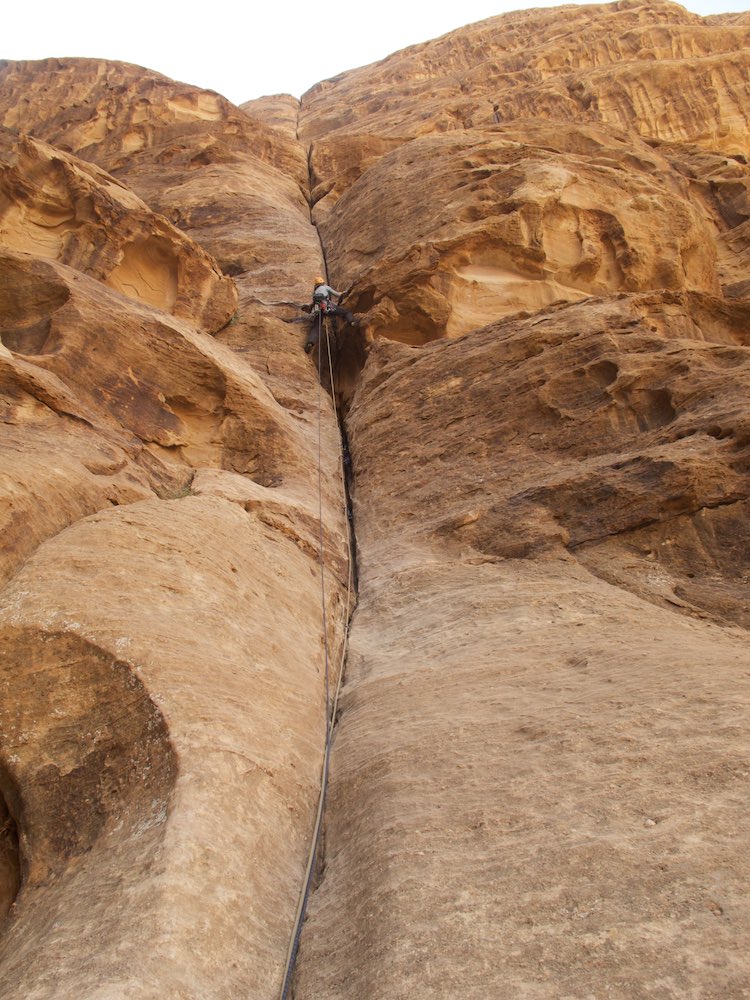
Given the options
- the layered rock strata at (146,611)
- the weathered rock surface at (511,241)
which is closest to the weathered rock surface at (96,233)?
the layered rock strata at (146,611)

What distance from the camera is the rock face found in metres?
3.67

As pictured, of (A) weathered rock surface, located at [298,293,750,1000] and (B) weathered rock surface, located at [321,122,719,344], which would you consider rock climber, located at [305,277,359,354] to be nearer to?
(B) weathered rock surface, located at [321,122,719,344]

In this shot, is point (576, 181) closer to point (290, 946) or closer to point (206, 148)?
point (206, 148)

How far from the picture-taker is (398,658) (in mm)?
6875

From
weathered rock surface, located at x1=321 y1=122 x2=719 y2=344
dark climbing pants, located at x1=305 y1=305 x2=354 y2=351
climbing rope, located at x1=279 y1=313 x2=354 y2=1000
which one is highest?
weathered rock surface, located at x1=321 y1=122 x2=719 y2=344

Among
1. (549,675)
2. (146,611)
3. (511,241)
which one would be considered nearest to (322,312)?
(511,241)

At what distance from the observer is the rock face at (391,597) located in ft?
12.0

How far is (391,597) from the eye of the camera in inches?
321

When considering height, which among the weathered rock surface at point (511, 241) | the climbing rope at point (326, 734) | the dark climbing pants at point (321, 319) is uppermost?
the weathered rock surface at point (511, 241)

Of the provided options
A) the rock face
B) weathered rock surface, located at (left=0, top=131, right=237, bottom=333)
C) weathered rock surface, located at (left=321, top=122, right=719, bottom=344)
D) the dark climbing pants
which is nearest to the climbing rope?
the rock face

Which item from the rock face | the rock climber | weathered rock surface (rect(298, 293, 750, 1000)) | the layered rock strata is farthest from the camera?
the rock climber

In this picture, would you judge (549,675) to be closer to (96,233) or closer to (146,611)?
(146,611)

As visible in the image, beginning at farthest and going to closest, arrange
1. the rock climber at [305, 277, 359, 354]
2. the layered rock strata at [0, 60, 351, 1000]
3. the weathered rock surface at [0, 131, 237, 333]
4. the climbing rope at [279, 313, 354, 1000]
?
1. the rock climber at [305, 277, 359, 354]
2. the weathered rock surface at [0, 131, 237, 333]
3. the climbing rope at [279, 313, 354, 1000]
4. the layered rock strata at [0, 60, 351, 1000]

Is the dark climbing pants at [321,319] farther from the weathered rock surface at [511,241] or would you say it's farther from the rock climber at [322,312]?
the weathered rock surface at [511,241]
